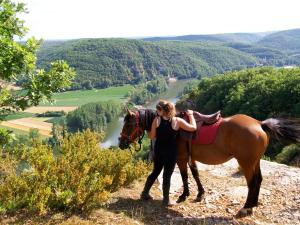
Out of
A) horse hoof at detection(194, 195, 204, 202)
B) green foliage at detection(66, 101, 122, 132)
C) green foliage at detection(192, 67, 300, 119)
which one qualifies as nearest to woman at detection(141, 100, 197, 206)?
horse hoof at detection(194, 195, 204, 202)

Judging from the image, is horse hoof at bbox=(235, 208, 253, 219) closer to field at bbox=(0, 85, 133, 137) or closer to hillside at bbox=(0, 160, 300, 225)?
hillside at bbox=(0, 160, 300, 225)

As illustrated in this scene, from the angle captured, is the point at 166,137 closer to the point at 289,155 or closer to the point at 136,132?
the point at 136,132

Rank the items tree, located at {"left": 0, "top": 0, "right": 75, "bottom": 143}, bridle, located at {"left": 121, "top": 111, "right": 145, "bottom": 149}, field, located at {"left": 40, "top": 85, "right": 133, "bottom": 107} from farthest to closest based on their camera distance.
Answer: field, located at {"left": 40, "top": 85, "right": 133, "bottom": 107}, bridle, located at {"left": 121, "top": 111, "right": 145, "bottom": 149}, tree, located at {"left": 0, "top": 0, "right": 75, "bottom": 143}

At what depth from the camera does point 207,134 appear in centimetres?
733

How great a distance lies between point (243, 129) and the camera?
22.8 ft

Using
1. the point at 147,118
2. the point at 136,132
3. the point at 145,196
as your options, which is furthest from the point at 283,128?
the point at 145,196

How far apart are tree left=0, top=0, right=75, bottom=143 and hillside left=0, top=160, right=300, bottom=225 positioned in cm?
208

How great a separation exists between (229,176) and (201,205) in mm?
2585

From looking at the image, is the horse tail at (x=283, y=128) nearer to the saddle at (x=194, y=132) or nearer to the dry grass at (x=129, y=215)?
the saddle at (x=194, y=132)

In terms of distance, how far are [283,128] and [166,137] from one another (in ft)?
7.80

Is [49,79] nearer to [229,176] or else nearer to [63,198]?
[63,198]

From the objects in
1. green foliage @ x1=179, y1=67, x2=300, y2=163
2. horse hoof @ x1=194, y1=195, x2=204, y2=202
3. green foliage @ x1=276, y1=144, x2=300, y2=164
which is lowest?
green foliage @ x1=179, y1=67, x2=300, y2=163

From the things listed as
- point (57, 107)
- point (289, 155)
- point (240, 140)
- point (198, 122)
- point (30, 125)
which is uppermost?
point (198, 122)

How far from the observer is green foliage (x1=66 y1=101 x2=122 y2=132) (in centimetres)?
10281
